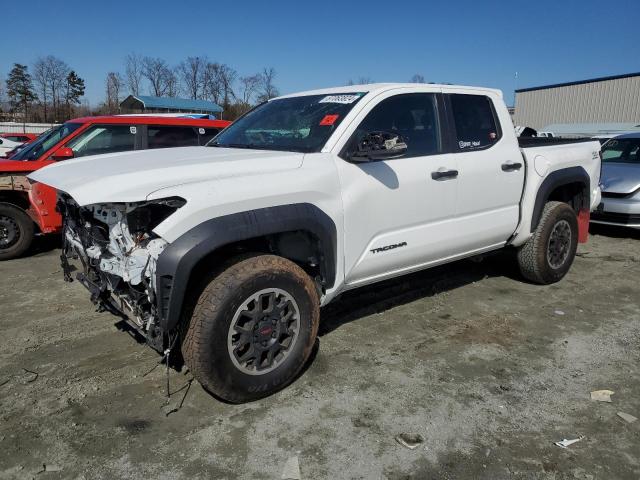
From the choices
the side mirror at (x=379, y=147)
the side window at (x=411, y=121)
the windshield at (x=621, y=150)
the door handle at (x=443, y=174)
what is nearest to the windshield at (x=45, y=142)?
the side window at (x=411, y=121)

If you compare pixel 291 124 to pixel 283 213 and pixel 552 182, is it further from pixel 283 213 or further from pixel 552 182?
pixel 552 182

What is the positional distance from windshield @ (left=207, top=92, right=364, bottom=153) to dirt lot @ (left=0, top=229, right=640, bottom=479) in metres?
1.55

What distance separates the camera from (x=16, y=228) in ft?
21.4

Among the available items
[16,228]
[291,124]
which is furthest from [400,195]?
[16,228]

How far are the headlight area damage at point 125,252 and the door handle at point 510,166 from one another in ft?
9.52

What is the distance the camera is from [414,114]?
3.96 metres

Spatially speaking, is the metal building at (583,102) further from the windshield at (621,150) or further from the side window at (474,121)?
the side window at (474,121)

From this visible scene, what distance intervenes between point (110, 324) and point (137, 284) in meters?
1.68

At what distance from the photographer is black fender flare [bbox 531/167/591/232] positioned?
15.8ft

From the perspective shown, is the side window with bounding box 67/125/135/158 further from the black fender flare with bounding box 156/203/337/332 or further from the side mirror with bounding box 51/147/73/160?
the black fender flare with bounding box 156/203/337/332

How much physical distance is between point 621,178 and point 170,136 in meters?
6.72

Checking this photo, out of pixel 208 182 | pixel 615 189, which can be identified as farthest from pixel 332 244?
pixel 615 189

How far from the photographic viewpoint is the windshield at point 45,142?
6609 mm

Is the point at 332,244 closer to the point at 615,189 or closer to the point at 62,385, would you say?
the point at 62,385
